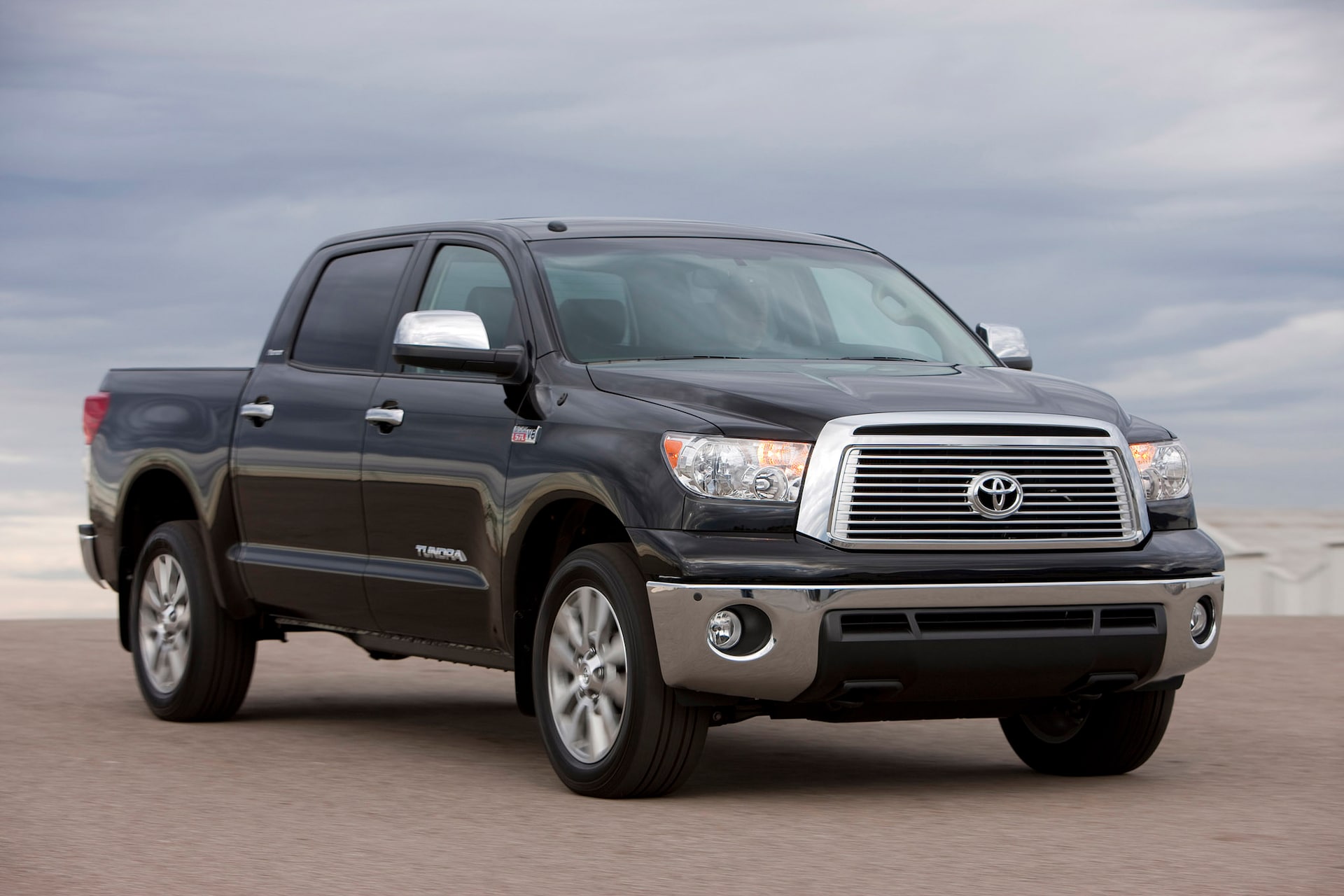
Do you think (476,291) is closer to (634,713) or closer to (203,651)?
(634,713)

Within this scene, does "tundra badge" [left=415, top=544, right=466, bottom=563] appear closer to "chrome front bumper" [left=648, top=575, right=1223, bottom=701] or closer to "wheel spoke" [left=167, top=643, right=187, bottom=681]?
"chrome front bumper" [left=648, top=575, right=1223, bottom=701]

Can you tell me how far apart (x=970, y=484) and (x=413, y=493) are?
2365mm

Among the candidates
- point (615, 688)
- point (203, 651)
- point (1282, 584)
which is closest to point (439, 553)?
point (615, 688)

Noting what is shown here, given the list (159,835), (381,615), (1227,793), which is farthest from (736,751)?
(159,835)

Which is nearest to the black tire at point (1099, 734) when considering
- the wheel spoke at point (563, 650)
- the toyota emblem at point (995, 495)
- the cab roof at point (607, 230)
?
the toyota emblem at point (995, 495)

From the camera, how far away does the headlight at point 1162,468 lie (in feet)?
24.5

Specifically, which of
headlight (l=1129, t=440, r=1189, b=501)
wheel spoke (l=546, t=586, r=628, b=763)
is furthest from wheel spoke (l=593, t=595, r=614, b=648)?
headlight (l=1129, t=440, r=1189, b=501)

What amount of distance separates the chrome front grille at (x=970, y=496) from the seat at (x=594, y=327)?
136 centimetres

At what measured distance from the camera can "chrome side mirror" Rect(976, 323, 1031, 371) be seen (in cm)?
892

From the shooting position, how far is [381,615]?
8.67m

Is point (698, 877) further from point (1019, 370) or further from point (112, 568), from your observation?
point (112, 568)

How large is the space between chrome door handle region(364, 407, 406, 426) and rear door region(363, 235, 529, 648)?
2cm

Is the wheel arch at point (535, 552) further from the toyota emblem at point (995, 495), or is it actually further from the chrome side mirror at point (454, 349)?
the toyota emblem at point (995, 495)

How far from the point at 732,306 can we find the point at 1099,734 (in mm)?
2150
